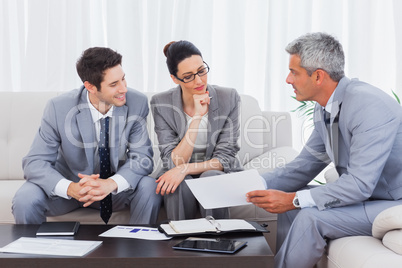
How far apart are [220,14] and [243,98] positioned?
85 cm

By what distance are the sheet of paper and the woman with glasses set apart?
42cm

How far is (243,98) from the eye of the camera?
9.53 feet

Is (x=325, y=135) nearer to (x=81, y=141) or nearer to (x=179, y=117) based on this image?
(x=179, y=117)

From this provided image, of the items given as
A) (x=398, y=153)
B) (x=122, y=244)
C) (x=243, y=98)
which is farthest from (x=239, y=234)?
(x=243, y=98)

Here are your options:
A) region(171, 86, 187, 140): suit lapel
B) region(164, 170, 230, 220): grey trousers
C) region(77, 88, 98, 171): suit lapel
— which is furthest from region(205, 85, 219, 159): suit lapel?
region(77, 88, 98, 171): suit lapel

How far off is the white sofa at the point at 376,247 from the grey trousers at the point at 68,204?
896 millimetres

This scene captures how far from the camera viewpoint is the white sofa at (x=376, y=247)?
54.7 inches

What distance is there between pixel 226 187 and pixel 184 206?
359mm

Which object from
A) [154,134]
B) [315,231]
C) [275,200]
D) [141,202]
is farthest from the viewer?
[154,134]

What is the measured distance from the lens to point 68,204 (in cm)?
224

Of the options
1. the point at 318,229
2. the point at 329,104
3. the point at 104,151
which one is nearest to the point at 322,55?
the point at 329,104

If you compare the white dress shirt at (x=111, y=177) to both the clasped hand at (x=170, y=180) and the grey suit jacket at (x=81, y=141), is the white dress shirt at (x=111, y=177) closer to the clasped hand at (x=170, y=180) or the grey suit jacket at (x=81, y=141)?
the grey suit jacket at (x=81, y=141)

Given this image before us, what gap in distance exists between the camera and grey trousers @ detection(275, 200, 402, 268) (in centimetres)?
→ 164

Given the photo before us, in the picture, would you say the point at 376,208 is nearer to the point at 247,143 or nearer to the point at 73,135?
the point at 247,143
